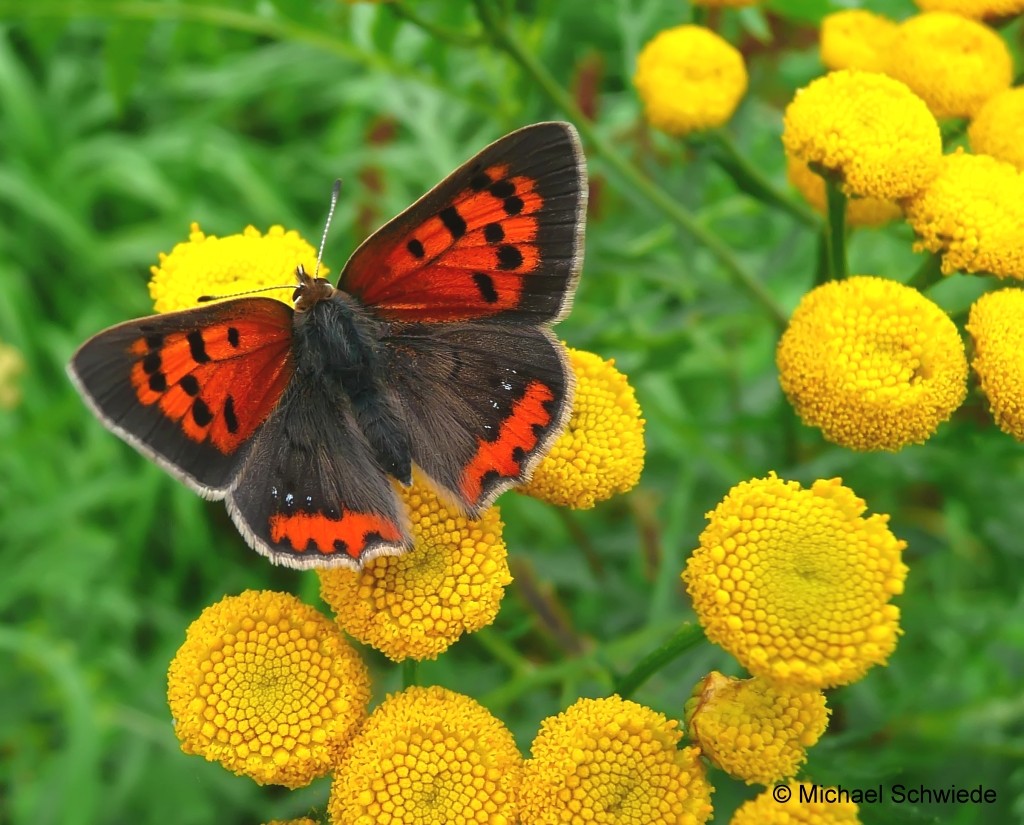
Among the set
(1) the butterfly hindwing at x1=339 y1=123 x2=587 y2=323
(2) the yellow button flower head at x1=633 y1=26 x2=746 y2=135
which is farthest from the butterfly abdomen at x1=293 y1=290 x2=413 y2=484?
(2) the yellow button flower head at x1=633 y1=26 x2=746 y2=135

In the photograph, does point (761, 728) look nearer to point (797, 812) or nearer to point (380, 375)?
point (797, 812)

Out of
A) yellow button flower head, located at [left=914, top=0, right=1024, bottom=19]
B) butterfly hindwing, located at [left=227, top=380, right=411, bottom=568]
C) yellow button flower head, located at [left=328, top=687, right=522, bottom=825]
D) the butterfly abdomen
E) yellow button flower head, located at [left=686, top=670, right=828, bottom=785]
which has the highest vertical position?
yellow button flower head, located at [left=914, top=0, right=1024, bottom=19]

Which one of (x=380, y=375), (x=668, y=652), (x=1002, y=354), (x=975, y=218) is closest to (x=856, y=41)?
(x=975, y=218)

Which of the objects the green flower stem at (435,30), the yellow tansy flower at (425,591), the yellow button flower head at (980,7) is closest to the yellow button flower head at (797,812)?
the yellow tansy flower at (425,591)

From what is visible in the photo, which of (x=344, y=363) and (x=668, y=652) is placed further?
(x=344, y=363)

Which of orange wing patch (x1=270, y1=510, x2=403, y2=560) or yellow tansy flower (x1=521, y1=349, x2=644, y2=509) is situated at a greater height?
yellow tansy flower (x1=521, y1=349, x2=644, y2=509)

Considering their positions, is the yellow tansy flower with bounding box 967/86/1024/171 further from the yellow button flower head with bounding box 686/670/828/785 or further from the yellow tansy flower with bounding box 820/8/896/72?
the yellow button flower head with bounding box 686/670/828/785

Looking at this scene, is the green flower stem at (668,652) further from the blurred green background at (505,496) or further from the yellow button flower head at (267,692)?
the yellow button flower head at (267,692)
